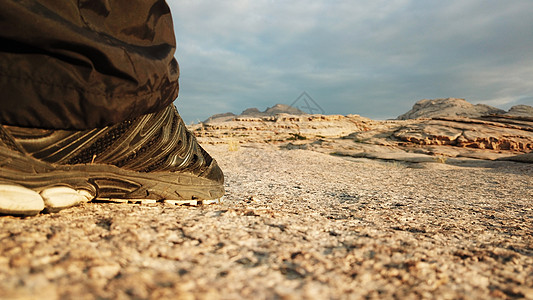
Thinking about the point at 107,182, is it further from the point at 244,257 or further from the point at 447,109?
the point at 447,109

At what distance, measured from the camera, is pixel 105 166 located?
3.52 feet

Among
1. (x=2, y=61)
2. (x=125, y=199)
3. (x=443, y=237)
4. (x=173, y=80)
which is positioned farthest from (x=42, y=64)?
(x=443, y=237)

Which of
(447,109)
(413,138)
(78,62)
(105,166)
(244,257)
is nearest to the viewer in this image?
(244,257)

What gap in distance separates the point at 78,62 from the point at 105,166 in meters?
0.39

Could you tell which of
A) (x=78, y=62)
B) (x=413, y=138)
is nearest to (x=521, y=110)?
(x=413, y=138)

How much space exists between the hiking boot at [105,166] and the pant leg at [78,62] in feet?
0.22

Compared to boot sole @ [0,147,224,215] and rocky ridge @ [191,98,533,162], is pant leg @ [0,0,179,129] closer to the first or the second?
boot sole @ [0,147,224,215]

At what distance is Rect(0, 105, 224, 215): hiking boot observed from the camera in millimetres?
844

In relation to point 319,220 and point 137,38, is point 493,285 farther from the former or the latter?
point 137,38

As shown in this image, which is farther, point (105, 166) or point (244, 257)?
point (105, 166)

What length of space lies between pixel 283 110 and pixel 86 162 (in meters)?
32.3

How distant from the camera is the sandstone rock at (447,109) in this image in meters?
25.6

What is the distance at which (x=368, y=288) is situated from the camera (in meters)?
0.58

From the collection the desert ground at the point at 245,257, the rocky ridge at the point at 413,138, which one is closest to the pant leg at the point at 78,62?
the desert ground at the point at 245,257
